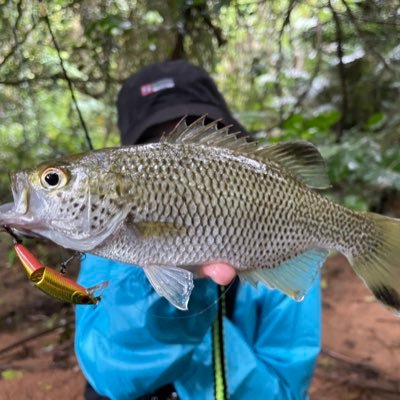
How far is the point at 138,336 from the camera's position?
185cm

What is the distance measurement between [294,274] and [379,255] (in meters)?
0.33

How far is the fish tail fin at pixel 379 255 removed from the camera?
1.65 m

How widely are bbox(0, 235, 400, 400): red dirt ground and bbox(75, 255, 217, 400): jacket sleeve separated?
4.06ft

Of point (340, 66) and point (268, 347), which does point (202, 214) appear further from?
point (340, 66)

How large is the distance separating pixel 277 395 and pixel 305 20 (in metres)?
3.71

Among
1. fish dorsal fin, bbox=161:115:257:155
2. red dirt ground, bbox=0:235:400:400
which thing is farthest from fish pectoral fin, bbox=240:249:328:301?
red dirt ground, bbox=0:235:400:400

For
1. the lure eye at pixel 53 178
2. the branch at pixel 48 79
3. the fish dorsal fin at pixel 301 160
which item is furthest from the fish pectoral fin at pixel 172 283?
the branch at pixel 48 79

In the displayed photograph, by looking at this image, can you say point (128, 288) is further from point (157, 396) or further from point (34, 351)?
point (34, 351)

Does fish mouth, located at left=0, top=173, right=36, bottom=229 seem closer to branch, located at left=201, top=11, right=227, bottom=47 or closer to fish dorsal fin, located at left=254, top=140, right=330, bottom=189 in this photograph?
fish dorsal fin, located at left=254, top=140, right=330, bottom=189

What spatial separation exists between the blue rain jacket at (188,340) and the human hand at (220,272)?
37cm

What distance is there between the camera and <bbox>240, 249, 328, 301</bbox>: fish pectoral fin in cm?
153

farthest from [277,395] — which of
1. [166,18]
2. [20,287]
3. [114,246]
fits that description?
[20,287]

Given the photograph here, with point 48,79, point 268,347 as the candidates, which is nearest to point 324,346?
point 268,347

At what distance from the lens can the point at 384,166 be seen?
4082 mm
